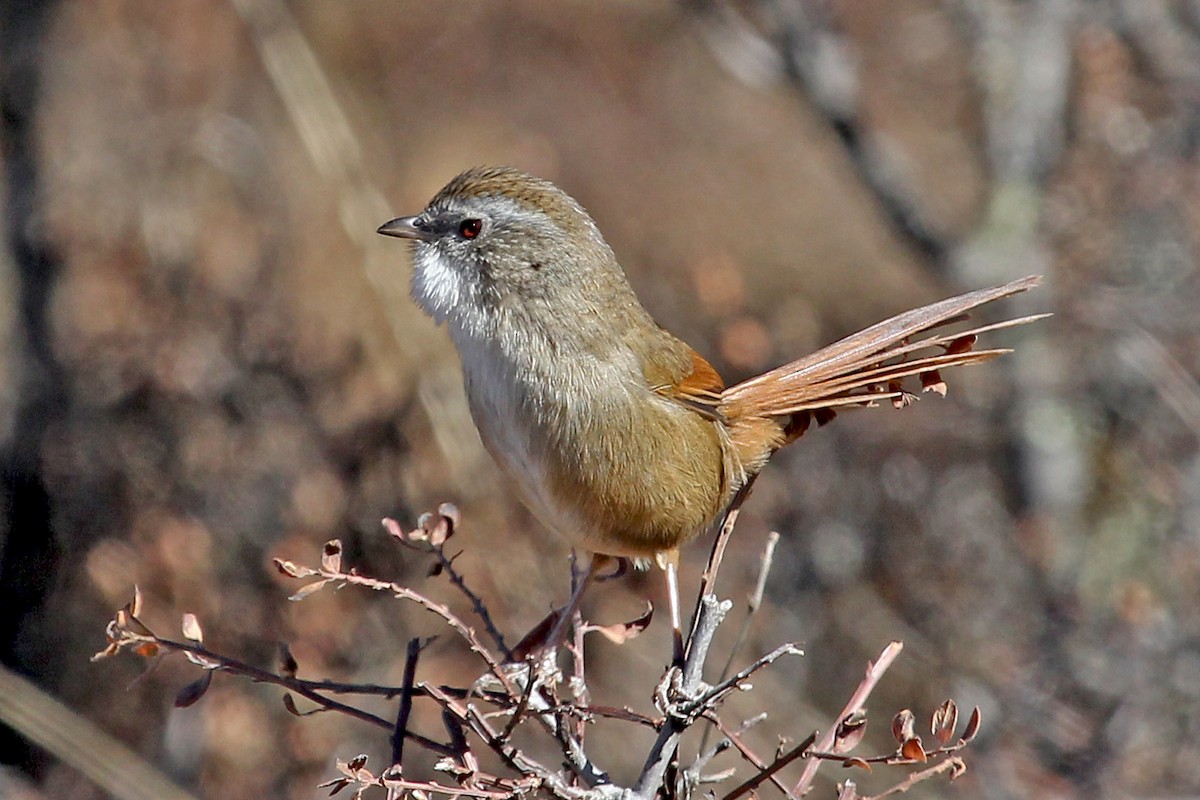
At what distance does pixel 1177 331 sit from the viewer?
5992 mm

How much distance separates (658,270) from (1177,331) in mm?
4970

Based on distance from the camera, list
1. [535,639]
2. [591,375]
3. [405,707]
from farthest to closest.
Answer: [591,375] < [535,639] < [405,707]

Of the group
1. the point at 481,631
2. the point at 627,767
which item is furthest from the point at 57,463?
the point at 627,767

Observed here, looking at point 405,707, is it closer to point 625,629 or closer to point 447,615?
point 447,615

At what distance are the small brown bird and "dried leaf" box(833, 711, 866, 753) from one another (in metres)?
0.92

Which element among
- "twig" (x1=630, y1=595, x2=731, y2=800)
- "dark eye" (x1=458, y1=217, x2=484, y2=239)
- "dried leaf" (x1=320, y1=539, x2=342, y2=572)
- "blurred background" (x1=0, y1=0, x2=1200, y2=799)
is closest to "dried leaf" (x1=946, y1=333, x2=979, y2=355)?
"twig" (x1=630, y1=595, x2=731, y2=800)

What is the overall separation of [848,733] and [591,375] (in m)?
1.19

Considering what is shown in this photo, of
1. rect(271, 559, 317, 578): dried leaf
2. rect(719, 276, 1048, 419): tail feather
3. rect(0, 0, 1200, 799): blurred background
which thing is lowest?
rect(0, 0, 1200, 799): blurred background

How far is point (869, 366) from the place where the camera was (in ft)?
10.6

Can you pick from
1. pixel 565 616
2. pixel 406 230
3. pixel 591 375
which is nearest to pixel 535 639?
pixel 565 616

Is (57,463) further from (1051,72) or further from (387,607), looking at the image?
(1051,72)

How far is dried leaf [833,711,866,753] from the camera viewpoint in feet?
7.30

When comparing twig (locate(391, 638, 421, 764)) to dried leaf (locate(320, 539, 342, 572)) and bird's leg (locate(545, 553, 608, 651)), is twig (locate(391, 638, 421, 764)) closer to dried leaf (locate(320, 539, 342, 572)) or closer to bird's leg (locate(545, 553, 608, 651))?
dried leaf (locate(320, 539, 342, 572))

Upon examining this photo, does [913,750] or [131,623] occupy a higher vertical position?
[913,750]
